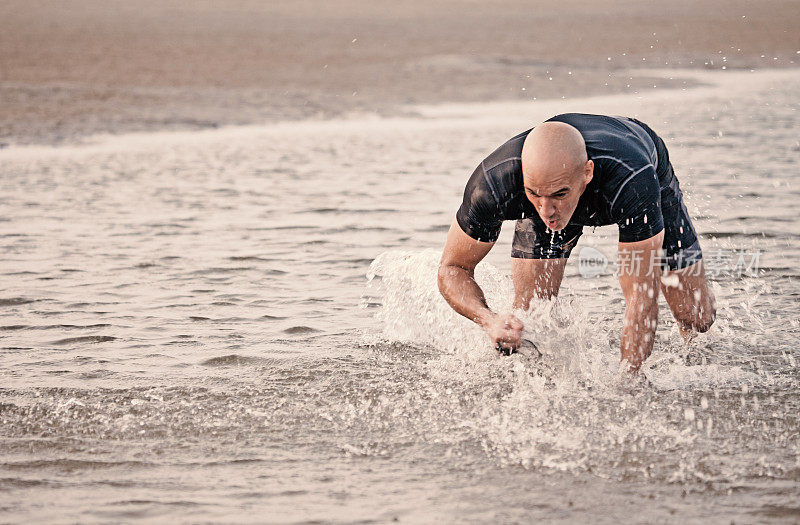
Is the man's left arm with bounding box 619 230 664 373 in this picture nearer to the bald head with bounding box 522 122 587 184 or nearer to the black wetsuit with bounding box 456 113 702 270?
the black wetsuit with bounding box 456 113 702 270

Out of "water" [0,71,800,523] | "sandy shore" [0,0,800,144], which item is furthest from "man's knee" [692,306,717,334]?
"sandy shore" [0,0,800,144]

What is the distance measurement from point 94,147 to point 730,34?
65.1 ft

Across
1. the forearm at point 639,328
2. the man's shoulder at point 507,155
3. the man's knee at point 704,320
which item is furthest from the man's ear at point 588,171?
the man's knee at point 704,320

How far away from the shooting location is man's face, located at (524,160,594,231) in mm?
4250

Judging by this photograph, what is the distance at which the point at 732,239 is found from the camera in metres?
8.19

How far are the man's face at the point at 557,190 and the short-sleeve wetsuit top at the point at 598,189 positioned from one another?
0.11 m

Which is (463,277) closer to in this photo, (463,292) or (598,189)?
(463,292)

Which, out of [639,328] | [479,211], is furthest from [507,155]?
[639,328]

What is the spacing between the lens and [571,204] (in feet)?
14.3

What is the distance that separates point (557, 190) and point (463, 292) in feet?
2.56

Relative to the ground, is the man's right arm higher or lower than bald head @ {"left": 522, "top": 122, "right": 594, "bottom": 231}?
lower

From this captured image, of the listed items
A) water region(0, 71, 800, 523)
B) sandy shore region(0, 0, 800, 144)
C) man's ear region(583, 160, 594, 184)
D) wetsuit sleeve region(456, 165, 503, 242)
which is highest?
A: sandy shore region(0, 0, 800, 144)

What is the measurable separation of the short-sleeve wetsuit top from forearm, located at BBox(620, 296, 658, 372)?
0.30 metres

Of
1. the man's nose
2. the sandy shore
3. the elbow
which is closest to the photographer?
the man's nose
